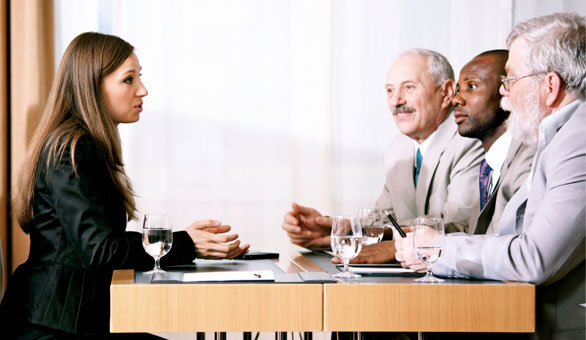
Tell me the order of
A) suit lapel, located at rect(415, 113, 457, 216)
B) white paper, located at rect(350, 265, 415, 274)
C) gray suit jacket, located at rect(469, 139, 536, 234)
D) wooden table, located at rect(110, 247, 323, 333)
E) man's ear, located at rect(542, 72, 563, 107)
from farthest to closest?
suit lapel, located at rect(415, 113, 457, 216)
gray suit jacket, located at rect(469, 139, 536, 234)
man's ear, located at rect(542, 72, 563, 107)
white paper, located at rect(350, 265, 415, 274)
wooden table, located at rect(110, 247, 323, 333)

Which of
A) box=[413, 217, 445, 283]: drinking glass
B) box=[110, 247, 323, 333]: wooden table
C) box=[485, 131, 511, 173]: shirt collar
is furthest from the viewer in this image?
box=[485, 131, 511, 173]: shirt collar

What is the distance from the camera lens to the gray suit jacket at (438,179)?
2.87 metres

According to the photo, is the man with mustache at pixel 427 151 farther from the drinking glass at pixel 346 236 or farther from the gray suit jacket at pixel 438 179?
the drinking glass at pixel 346 236

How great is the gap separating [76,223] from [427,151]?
1.94m

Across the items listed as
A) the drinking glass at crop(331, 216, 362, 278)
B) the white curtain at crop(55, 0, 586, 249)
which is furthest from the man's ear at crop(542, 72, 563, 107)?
the white curtain at crop(55, 0, 586, 249)

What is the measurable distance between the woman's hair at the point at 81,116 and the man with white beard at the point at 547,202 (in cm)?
90

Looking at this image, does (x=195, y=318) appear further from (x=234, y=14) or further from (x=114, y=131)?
(x=234, y=14)

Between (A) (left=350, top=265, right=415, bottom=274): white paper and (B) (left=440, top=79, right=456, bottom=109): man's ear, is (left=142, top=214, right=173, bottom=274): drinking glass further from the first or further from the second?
(B) (left=440, top=79, right=456, bottom=109): man's ear

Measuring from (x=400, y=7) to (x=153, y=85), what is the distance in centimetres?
150

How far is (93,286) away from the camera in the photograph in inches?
72.7

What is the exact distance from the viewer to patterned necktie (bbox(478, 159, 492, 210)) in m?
2.65

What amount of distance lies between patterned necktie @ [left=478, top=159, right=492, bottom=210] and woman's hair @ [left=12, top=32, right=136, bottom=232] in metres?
1.36

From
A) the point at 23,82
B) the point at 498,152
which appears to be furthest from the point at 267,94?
the point at 498,152

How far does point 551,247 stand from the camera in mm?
1516
